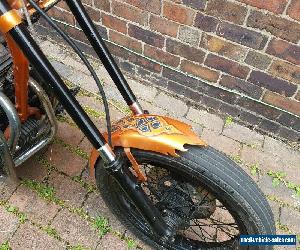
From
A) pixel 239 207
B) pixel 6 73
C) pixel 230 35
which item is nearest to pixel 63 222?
pixel 6 73

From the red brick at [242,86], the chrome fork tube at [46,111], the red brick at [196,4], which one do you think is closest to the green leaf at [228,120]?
the red brick at [242,86]

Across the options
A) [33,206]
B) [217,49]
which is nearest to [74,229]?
[33,206]

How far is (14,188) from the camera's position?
221cm

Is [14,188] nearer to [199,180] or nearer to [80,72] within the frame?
[80,72]

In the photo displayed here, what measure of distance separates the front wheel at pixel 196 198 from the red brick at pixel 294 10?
3.16 feet

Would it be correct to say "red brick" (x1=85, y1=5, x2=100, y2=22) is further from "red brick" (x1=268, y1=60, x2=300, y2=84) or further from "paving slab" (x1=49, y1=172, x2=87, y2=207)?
"red brick" (x1=268, y1=60, x2=300, y2=84)

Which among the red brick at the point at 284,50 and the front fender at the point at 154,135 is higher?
the front fender at the point at 154,135

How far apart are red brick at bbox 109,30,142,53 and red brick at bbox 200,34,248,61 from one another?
51 centimetres

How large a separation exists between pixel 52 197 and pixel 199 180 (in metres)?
1.09

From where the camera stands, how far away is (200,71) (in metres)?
2.49

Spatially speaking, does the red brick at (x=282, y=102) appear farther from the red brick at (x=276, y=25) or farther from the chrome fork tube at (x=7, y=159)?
the chrome fork tube at (x=7, y=159)

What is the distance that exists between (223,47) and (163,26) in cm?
42

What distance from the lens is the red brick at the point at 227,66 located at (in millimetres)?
2326

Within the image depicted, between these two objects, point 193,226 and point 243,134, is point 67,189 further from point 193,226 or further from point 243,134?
point 243,134
